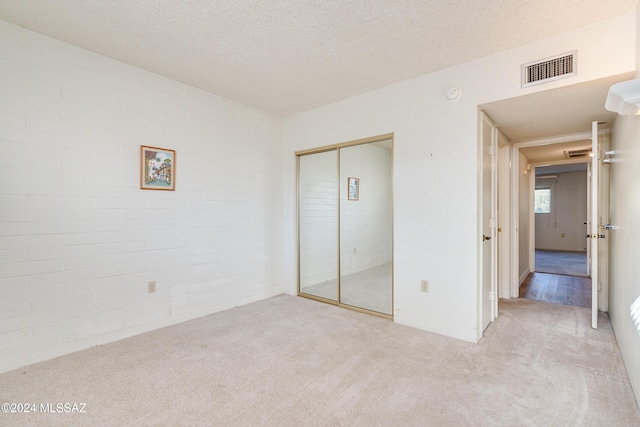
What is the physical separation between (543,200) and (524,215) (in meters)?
5.66

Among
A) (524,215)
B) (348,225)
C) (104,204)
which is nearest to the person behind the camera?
(104,204)

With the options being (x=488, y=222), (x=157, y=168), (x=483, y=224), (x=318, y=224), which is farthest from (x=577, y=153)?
(x=157, y=168)

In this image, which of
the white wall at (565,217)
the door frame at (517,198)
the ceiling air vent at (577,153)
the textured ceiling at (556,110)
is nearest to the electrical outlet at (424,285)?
the textured ceiling at (556,110)

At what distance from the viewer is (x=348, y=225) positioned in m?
3.99

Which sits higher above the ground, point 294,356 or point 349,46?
point 349,46

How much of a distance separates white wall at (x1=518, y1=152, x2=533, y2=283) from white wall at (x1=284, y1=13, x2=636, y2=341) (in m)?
2.42

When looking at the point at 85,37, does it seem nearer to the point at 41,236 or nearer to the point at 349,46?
the point at 41,236

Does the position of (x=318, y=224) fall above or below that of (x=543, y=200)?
below

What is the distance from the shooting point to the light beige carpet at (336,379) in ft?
5.75

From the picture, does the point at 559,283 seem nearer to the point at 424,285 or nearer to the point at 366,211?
the point at 424,285

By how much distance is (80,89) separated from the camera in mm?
2594

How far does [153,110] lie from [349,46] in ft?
6.77

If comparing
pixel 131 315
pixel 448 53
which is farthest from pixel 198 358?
pixel 448 53

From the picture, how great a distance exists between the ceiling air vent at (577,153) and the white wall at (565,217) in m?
4.83
